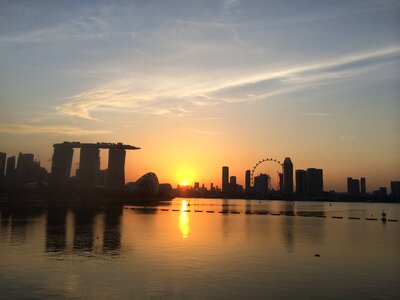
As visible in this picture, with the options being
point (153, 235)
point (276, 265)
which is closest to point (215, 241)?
point (153, 235)

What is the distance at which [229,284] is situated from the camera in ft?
104

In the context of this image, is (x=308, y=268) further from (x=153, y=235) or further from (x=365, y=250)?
(x=153, y=235)

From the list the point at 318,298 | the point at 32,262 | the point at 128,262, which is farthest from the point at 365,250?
the point at 32,262

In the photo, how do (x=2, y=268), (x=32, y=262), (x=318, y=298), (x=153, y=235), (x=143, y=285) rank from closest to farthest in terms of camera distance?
(x=318, y=298), (x=143, y=285), (x=2, y=268), (x=32, y=262), (x=153, y=235)

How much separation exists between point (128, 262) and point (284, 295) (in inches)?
707

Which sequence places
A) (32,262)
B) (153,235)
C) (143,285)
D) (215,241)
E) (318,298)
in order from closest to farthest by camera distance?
(318,298) → (143,285) → (32,262) → (215,241) → (153,235)

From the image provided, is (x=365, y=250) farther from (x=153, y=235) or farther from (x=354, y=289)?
(x=153, y=235)

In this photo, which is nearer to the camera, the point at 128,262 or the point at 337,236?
the point at 128,262

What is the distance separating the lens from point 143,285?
3083 cm

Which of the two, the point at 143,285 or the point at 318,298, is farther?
the point at 143,285

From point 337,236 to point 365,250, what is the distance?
1636cm

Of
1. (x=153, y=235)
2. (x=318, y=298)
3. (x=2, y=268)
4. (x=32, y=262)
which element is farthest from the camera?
(x=153, y=235)

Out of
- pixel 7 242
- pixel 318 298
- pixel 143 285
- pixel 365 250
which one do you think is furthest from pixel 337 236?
pixel 7 242

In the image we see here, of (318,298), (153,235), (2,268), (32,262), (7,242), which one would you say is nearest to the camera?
(318,298)
